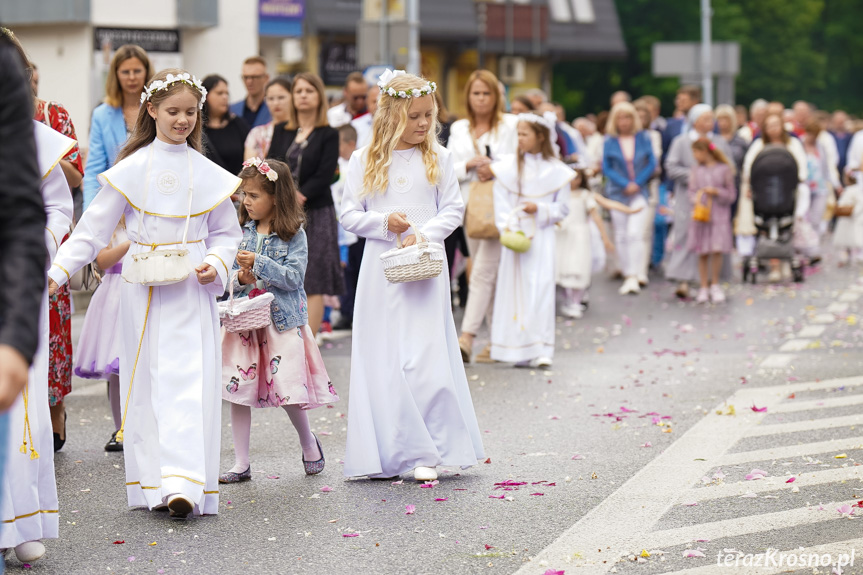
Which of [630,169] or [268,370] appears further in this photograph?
[630,169]

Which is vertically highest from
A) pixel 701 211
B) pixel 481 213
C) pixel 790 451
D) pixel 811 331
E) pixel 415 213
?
pixel 415 213

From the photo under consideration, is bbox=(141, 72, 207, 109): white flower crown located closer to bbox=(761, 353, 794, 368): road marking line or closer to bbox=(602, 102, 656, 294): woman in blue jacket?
bbox=(761, 353, 794, 368): road marking line

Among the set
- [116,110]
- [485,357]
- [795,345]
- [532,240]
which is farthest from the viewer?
[795,345]

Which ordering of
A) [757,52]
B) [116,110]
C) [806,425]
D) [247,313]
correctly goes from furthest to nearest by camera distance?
[757,52], [116,110], [806,425], [247,313]

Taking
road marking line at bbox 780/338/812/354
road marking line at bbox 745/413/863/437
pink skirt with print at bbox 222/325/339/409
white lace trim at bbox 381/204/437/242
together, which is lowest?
road marking line at bbox 780/338/812/354

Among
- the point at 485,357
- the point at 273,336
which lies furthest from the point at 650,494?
the point at 485,357

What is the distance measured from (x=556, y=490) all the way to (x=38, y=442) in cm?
237

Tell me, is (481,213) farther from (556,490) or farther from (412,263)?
(556,490)

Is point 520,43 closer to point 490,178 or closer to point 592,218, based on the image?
point 592,218

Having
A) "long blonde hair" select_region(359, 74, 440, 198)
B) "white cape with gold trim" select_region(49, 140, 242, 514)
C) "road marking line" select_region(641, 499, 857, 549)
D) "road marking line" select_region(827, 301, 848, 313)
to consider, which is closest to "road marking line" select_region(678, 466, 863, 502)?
"road marking line" select_region(641, 499, 857, 549)

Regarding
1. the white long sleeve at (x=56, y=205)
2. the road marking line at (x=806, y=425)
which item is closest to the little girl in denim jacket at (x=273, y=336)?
the white long sleeve at (x=56, y=205)

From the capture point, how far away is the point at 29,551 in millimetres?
5328

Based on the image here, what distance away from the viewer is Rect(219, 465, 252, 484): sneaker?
685 cm

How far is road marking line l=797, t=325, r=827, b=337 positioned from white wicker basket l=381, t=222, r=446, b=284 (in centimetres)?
668
